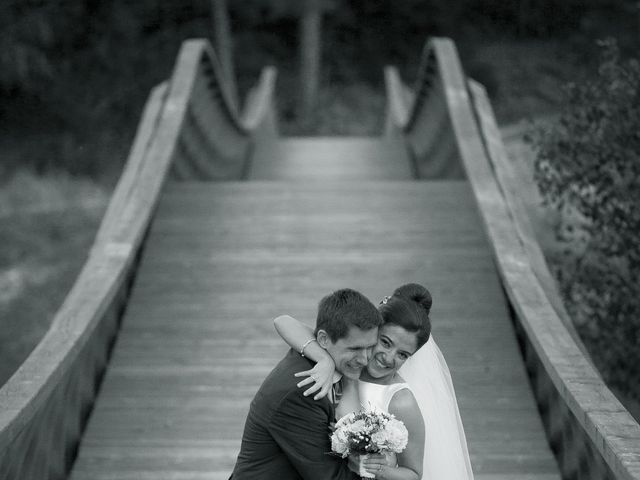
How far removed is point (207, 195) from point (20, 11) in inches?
529

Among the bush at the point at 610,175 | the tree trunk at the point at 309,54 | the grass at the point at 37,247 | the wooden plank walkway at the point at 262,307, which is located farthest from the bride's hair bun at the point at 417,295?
the tree trunk at the point at 309,54

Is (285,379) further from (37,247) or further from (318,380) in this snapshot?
(37,247)

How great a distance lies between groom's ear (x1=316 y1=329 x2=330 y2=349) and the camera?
281cm

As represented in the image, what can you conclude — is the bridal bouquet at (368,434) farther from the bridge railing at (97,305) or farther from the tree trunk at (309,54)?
the tree trunk at (309,54)

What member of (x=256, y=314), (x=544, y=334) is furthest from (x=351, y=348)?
(x=256, y=314)

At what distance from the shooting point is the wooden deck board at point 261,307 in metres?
4.42

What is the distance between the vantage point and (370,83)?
73.9 feet

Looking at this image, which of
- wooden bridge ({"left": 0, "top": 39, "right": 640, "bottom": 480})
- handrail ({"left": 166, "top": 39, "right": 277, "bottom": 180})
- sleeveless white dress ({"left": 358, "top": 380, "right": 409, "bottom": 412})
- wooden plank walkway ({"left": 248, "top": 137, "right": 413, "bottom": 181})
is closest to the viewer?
sleeveless white dress ({"left": 358, "top": 380, "right": 409, "bottom": 412})

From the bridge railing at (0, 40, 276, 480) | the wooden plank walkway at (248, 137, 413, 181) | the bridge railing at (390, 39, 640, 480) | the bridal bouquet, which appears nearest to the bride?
the bridal bouquet

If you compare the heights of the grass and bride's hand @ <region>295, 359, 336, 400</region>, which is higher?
bride's hand @ <region>295, 359, 336, 400</region>

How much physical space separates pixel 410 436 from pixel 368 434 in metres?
0.23

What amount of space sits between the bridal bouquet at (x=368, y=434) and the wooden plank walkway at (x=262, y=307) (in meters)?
1.68

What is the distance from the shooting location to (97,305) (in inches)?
179

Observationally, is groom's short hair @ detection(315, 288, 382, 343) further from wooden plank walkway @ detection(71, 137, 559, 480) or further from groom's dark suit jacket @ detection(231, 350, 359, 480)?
wooden plank walkway @ detection(71, 137, 559, 480)
